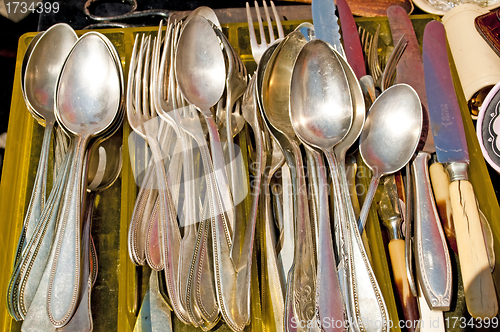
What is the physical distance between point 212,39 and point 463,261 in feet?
1.99

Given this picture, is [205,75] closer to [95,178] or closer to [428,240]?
[95,178]

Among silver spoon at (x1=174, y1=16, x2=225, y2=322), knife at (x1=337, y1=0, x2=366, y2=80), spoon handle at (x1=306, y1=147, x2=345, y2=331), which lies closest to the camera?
spoon handle at (x1=306, y1=147, x2=345, y2=331)

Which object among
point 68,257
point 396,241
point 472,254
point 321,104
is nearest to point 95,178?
point 68,257

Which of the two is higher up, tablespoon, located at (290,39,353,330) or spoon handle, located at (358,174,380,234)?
tablespoon, located at (290,39,353,330)

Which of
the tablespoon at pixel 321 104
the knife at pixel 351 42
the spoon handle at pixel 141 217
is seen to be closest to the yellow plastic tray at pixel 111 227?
the spoon handle at pixel 141 217

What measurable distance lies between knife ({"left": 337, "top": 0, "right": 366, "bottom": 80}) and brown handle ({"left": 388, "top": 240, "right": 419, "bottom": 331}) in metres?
0.36

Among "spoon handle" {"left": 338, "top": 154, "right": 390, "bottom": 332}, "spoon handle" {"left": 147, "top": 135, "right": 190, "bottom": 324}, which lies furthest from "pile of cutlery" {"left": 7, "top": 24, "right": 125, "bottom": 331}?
"spoon handle" {"left": 338, "top": 154, "right": 390, "bottom": 332}

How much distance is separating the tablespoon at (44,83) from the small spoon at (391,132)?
1.92ft

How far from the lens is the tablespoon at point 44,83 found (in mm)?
622

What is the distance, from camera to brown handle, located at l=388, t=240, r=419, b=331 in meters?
0.55

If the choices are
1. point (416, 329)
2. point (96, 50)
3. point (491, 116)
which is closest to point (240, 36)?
point (96, 50)

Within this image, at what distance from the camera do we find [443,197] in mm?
632

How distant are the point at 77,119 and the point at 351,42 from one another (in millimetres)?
597

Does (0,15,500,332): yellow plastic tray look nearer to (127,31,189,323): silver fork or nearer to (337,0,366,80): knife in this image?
(127,31,189,323): silver fork
